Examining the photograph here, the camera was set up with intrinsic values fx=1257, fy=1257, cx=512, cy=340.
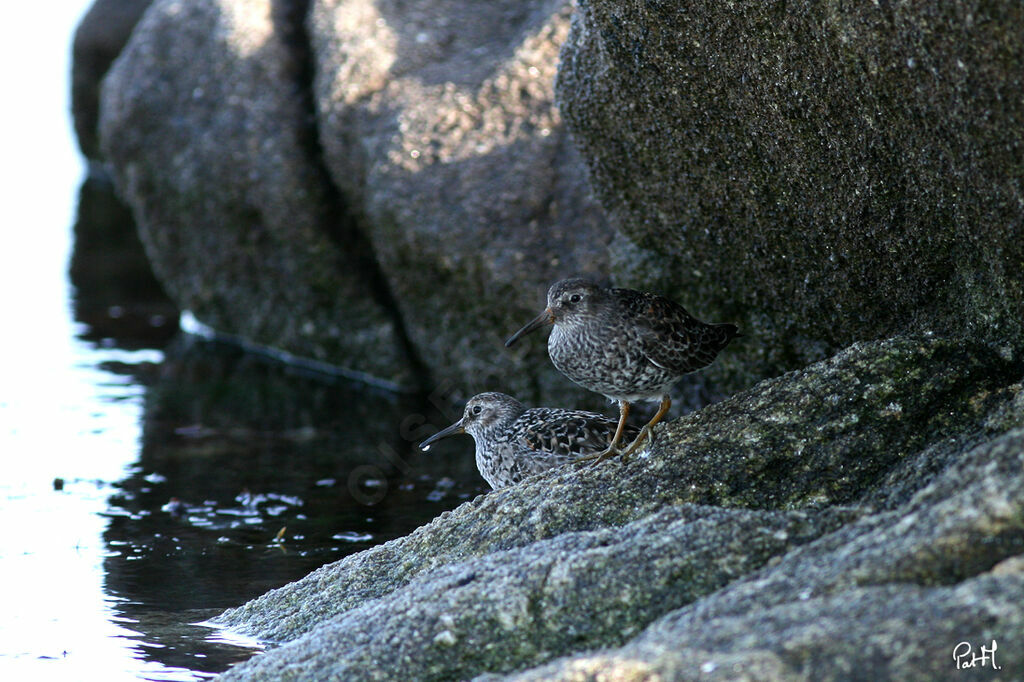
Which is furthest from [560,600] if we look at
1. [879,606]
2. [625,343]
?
[625,343]

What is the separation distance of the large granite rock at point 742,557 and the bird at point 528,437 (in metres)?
0.79

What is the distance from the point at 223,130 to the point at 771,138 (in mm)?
6628

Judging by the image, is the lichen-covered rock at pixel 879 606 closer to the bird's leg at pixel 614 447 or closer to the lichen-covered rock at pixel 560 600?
the lichen-covered rock at pixel 560 600

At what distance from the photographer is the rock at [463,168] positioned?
8.38 meters

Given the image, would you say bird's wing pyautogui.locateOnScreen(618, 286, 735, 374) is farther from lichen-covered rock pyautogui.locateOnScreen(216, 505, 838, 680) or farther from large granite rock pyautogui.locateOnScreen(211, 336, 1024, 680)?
lichen-covered rock pyautogui.locateOnScreen(216, 505, 838, 680)

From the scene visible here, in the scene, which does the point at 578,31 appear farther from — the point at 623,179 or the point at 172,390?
the point at 172,390

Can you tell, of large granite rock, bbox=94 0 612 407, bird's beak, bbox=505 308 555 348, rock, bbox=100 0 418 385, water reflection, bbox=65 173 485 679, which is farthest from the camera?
rock, bbox=100 0 418 385

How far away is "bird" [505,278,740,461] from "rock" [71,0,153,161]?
15466 mm

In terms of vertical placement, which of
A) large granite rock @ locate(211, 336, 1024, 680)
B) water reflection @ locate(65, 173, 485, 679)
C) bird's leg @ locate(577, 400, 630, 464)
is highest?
large granite rock @ locate(211, 336, 1024, 680)

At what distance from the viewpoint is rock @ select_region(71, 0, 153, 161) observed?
19578 mm

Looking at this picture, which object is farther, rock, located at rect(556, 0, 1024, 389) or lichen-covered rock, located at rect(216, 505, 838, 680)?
rock, located at rect(556, 0, 1024, 389)
